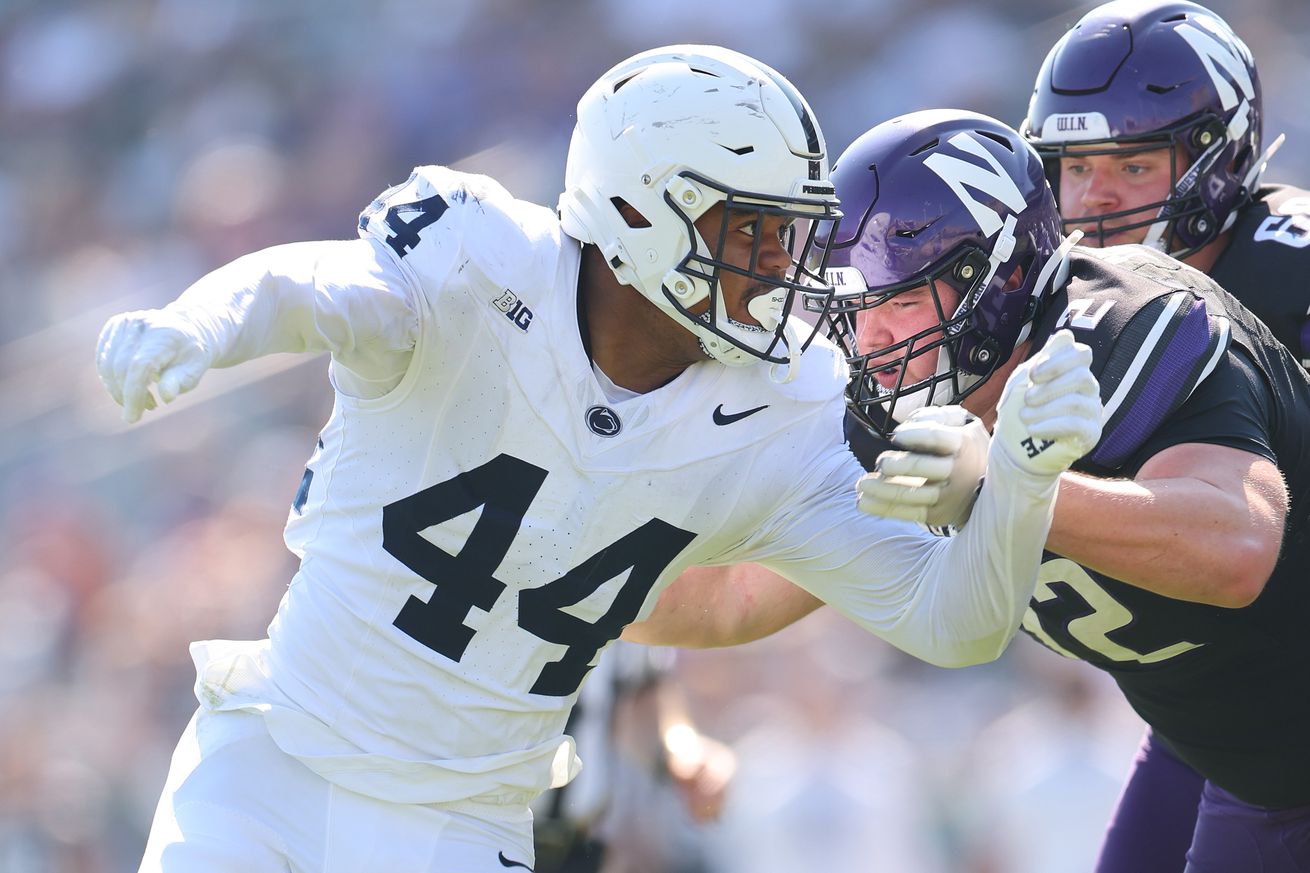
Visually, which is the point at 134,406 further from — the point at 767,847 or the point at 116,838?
the point at 116,838

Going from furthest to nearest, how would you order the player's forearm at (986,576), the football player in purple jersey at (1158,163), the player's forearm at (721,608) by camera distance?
1. the football player in purple jersey at (1158,163)
2. the player's forearm at (721,608)
3. the player's forearm at (986,576)

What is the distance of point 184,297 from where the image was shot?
2.08 m

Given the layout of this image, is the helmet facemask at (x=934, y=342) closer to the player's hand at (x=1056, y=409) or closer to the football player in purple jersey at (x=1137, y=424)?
the football player in purple jersey at (x=1137, y=424)

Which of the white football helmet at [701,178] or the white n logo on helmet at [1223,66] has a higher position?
the white football helmet at [701,178]

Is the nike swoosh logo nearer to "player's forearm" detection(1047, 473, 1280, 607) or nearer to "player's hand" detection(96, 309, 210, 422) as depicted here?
"player's forearm" detection(1047, 473, 1280, 607)

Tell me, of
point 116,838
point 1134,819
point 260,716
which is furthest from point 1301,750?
point 116,838

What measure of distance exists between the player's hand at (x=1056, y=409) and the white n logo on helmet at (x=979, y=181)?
2.63 ft

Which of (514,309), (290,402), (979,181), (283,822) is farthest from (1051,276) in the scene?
(290,402)

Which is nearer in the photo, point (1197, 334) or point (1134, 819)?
point (1197, 334)

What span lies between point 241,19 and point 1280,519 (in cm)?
708

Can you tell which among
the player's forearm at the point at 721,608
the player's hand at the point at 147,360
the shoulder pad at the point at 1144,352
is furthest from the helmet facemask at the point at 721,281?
the player's hand at the point at 147,360

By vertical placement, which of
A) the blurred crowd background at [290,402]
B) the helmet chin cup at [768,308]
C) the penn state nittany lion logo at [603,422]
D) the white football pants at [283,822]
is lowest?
the blurred crowd background at [290,402]

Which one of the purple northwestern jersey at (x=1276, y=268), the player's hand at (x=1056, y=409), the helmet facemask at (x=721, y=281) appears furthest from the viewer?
the purple northwestern jersey at (x=1276, y=268)

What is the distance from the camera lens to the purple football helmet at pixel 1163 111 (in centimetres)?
351
